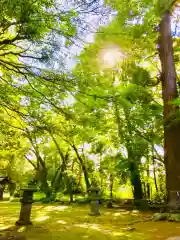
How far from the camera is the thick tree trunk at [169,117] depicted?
21.6 ft

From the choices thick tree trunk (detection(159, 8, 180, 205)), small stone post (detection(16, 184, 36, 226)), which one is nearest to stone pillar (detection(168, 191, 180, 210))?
thick tree trunk (detection(159, 8, 180, 205))

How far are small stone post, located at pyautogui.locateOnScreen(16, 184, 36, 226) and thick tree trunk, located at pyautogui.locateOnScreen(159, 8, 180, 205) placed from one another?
396cm

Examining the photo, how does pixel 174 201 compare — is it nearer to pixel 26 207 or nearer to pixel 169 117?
pixel 169 117

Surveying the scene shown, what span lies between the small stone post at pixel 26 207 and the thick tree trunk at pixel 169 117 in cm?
396

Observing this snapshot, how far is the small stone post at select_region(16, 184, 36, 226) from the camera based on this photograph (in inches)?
197

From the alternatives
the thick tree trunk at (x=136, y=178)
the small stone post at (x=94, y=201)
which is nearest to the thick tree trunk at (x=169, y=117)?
the small stone post at (x=94, y=201)

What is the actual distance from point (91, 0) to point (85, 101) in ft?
4.72

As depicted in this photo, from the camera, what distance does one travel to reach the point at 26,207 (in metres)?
5.09

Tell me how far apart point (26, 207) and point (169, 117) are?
4.62 metres

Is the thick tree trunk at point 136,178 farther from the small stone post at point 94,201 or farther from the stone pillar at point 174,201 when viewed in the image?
the stone pillar at point 174,201

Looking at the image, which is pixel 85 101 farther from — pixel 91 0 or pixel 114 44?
pixel 91 0

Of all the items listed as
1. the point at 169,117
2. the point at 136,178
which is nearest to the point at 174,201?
the point at 169,117

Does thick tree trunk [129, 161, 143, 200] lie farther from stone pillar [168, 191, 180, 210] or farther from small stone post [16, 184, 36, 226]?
small stone post [16, 184, 36, 226]

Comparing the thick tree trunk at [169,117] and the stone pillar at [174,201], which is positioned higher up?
the thick tree trunk at [169,117]
